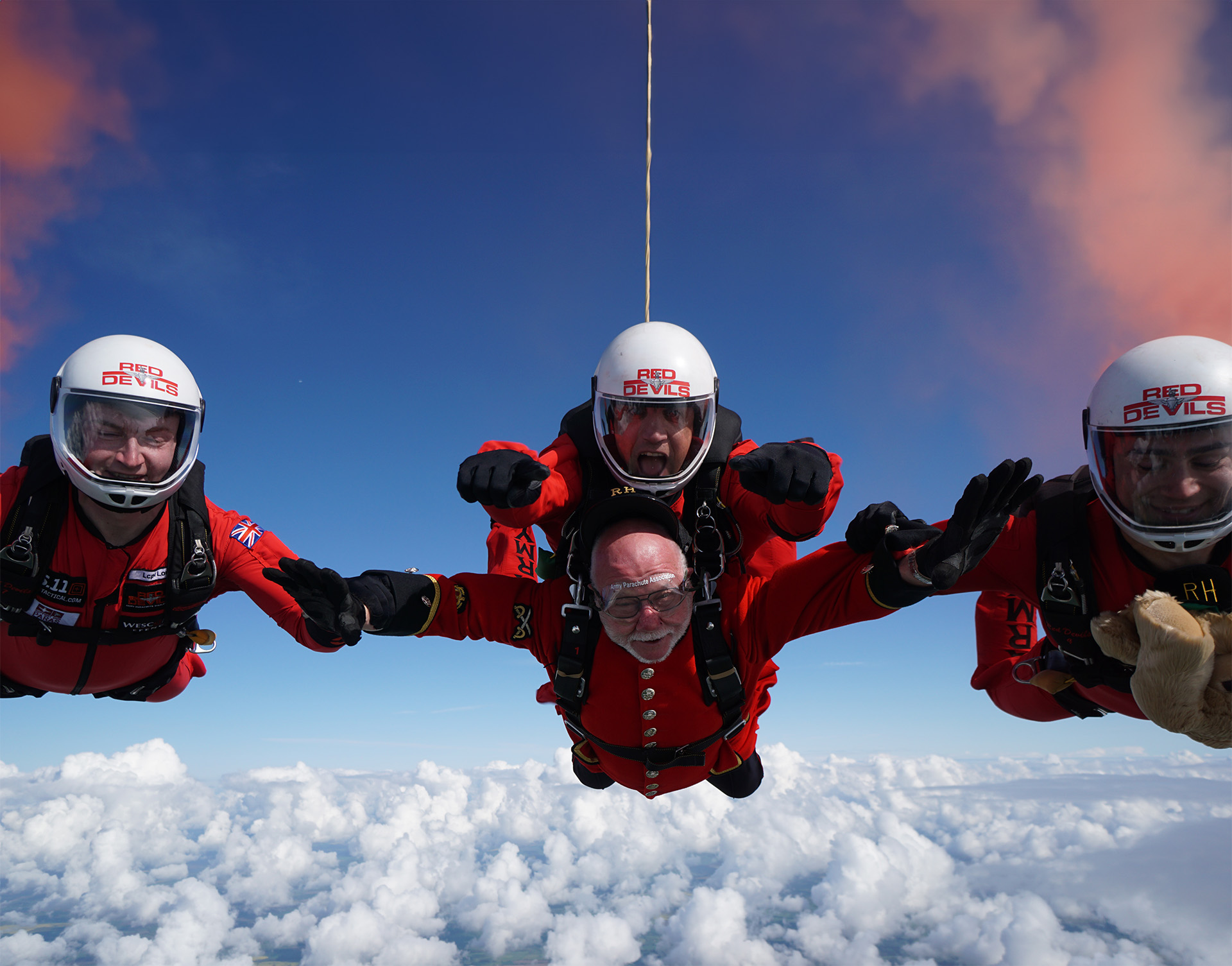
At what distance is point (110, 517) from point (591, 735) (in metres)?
2.69

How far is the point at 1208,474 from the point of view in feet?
9.46

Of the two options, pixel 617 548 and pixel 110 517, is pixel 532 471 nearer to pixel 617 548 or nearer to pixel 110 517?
pixel 617 548

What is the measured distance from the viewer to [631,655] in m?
3.30

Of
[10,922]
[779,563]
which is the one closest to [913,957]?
[10,922]

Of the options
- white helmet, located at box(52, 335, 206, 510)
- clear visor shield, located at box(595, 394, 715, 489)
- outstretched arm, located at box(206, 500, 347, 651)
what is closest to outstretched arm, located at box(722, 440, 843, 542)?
clear visor shield, located at box(595, 394, 715, 489)

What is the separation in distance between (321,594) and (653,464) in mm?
1445

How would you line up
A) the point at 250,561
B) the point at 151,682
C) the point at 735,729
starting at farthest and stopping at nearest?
the point at 151,682, the point at 250,561, the point at 735,729

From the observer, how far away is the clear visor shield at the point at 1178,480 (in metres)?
2.84

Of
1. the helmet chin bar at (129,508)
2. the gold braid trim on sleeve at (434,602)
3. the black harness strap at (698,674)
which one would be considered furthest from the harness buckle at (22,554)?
the black harness strap at (698,674)

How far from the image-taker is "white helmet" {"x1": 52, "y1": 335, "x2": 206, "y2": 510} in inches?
136

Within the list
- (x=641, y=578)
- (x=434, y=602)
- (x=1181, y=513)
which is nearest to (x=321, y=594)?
(x=434, y=602)

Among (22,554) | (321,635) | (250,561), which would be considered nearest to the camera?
(321,635)

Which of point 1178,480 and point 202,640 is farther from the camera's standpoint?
point 202,640

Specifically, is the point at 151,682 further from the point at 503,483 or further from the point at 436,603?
the point at 503,483
